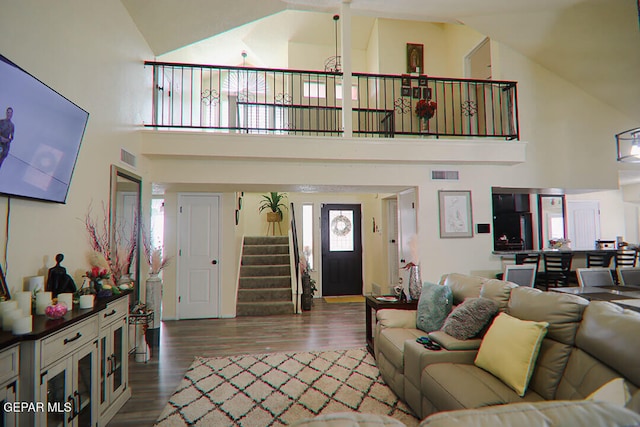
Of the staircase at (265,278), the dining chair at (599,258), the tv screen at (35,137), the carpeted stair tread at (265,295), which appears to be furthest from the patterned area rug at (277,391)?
the dining chair at (599,258)

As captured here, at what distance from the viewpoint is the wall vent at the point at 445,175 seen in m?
5.22

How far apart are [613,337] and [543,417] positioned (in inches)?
49.2

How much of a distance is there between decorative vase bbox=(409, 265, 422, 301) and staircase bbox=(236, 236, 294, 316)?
2.72 metres

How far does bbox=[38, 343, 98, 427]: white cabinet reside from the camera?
181cm

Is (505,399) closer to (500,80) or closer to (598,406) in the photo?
(598,406)

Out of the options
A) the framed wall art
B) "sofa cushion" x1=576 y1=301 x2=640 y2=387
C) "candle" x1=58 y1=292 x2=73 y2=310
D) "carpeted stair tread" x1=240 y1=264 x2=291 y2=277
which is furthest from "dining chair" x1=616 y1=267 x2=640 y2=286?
"candle" x1=58 y1=292 x2=73 y2=310

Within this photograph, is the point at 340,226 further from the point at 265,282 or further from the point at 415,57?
the point at 415,57

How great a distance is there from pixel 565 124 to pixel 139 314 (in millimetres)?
7086

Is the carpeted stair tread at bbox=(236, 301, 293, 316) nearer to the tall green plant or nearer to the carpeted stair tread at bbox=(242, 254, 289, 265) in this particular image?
the carpeted stair tread at bbox=(242, 254, 289, 265)

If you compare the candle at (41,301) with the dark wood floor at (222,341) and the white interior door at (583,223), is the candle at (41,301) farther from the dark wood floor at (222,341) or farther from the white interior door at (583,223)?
the white interior door at (583,223)

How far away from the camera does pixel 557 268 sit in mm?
5637

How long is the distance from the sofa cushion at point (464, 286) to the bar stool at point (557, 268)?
3.30m

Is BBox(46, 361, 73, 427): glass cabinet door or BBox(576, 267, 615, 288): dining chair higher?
BBox(576, 267, 615, 288): dining chair

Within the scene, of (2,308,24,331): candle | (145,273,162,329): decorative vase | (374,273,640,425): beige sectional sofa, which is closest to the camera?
(374,273,640,425): beige sectional sofa
